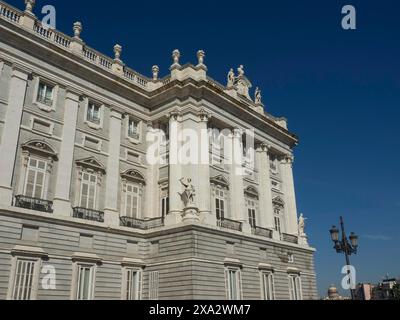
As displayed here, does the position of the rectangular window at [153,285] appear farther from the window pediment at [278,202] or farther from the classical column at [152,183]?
the window pediment at [278,202]

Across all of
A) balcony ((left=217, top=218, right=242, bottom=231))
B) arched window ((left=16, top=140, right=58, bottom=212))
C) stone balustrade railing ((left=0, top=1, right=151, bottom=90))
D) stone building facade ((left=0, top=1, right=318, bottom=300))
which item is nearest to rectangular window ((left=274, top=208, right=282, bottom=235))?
stone building facade ((left=0, top=1, right=318, bottom=300))

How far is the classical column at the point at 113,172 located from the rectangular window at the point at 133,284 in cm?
305

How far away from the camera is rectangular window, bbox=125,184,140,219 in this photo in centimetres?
2438

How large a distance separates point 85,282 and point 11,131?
8.74 m

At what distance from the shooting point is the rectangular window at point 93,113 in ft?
79.1

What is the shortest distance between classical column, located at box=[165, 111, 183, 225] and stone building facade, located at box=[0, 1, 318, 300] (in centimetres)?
8

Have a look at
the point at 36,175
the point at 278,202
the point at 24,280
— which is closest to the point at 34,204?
the point at 36,175

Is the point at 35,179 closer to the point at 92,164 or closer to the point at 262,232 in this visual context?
the point at 92,164

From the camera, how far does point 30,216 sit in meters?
18.9

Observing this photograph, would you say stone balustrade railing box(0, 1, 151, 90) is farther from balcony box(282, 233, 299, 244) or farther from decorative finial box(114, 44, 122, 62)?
balcony box(282, 233, 299, 244)

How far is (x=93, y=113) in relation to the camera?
80.2ft

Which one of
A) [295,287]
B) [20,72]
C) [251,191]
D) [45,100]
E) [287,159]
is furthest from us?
[287,159]

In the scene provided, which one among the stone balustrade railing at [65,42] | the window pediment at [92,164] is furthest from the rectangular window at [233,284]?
the stone balustrade railing at [65,42]
